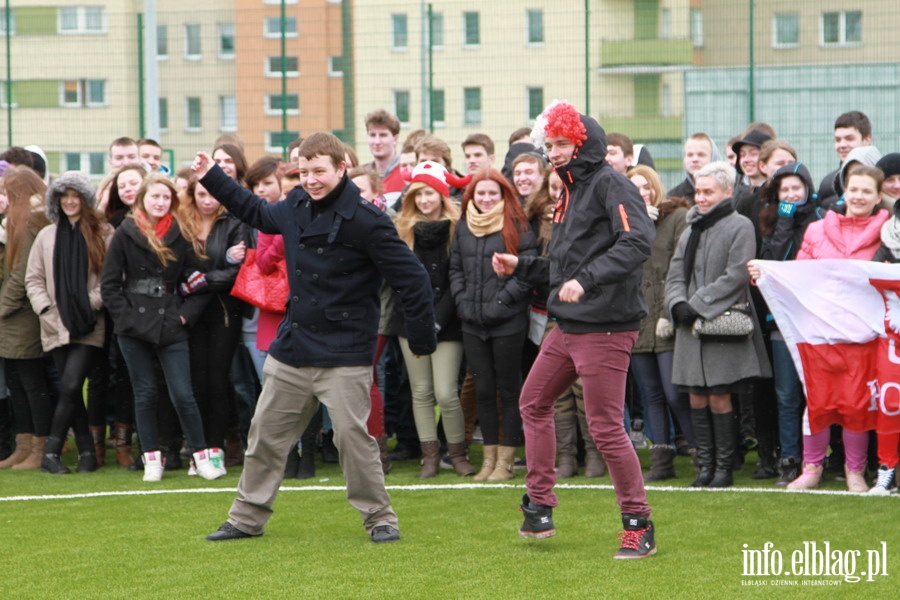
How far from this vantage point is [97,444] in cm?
998

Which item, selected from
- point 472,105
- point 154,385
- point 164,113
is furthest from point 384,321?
point 164,113

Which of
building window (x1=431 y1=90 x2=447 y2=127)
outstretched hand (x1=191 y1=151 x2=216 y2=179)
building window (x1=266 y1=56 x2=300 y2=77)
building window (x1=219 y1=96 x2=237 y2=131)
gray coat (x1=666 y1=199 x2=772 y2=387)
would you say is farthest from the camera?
building window (x1=219 y1=96 x2=237 y2=131)

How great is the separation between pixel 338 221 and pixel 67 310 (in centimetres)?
350

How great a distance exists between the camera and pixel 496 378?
903 centimetres

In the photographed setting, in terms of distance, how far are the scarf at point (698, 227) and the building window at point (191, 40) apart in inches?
388

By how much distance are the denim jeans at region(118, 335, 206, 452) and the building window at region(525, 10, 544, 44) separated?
7458mm

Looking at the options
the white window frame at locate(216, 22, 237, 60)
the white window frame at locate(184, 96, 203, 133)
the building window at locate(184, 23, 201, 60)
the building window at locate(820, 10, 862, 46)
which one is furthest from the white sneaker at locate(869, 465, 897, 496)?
the building window at locate(184, 23, 201, 60)

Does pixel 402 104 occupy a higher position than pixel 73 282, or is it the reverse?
pixel 402 104

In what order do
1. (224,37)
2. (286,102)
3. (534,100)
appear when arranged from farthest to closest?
(224,37)
(286,102)
(534,100)

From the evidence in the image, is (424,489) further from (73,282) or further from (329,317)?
(73,282)

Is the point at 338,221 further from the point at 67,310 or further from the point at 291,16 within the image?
the point at 291,16

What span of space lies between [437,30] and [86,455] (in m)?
8.01

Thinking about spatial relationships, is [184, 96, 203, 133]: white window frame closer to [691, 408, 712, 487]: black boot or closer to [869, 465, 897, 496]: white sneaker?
[691, 408, 712, 487]: black boot

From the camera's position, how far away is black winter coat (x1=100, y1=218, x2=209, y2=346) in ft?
30.1
